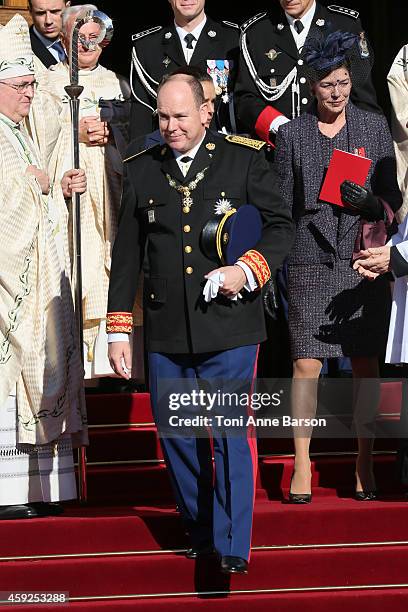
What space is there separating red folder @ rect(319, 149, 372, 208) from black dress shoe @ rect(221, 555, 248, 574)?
5.45ft

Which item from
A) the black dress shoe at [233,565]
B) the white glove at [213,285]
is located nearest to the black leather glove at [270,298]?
the white glove at [213,285]

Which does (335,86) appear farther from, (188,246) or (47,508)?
(47,508)

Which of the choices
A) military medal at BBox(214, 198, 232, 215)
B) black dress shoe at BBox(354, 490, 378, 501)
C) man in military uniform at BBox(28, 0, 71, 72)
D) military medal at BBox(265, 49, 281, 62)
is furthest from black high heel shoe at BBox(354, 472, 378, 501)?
man in military uniform at BBox(28, 0, 71, 72)

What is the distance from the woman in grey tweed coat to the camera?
6.13 metres

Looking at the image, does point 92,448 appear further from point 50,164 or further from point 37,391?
point 50,164

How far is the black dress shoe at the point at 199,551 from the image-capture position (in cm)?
542

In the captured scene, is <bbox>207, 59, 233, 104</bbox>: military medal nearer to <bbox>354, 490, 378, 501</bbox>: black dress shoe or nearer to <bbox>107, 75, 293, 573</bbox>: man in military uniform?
<bbox>107, 75, 293, 573</bbox>: man in military uniform

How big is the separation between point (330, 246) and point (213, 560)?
147cm

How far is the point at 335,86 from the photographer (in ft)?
20.1

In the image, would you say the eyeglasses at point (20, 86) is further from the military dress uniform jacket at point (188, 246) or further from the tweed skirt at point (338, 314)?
the tweed skirt at point (338, 314)

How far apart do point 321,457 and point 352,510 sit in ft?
2.80

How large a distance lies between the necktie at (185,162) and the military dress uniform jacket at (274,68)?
1366 millimetres

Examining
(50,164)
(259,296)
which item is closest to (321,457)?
(259,296)

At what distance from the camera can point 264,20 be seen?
7.04m
